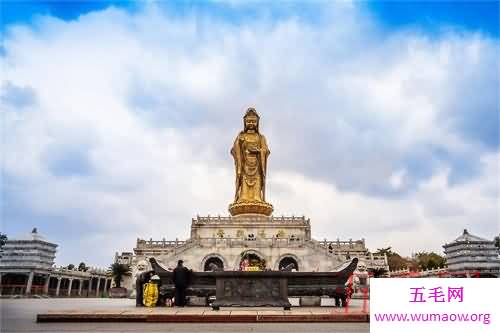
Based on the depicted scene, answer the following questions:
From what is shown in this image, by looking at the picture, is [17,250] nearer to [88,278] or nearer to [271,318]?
[88,278]

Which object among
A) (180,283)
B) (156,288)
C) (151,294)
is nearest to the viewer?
(180,283)

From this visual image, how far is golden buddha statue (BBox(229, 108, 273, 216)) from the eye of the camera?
145 ft

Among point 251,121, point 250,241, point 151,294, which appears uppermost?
point 251,121

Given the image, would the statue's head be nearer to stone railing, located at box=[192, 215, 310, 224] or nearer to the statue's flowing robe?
the statue's flowing robe

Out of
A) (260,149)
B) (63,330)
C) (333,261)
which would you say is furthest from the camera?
(260,149)

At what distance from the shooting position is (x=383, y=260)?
1526 inches

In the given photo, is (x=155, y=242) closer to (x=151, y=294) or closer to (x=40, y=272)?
(x=40, y=272)

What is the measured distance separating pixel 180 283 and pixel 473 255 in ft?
150

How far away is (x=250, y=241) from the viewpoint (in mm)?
35031

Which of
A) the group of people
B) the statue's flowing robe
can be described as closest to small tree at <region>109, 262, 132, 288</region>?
the statue's flowing robe

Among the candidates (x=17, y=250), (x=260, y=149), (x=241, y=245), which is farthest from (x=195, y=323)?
(x=17, y=250)

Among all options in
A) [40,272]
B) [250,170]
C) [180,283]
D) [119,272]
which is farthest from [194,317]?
[40,272]

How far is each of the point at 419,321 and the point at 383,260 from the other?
36291mm

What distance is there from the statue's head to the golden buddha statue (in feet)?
3.03
